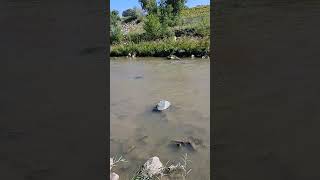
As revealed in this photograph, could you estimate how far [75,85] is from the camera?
57cm

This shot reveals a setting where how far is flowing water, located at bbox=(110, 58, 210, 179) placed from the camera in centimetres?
446

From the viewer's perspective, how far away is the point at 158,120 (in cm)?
603

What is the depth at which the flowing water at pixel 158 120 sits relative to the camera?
14.6 ft

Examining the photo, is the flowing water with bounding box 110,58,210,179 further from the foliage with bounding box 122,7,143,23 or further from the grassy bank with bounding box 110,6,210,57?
the foliage with bounding box 122,7,143,23

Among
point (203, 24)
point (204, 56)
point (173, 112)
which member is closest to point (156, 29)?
point (203, 24)

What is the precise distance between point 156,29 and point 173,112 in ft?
58.1
